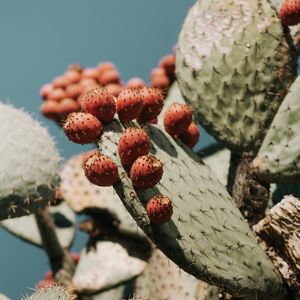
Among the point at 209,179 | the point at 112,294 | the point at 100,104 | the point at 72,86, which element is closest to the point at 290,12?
the point at 209,179

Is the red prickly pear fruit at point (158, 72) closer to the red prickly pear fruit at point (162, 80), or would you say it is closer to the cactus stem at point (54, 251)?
the red prickly pear fruit at point (162, 80)

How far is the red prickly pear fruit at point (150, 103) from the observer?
149 centimetres

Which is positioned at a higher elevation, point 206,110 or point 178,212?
point 206,110

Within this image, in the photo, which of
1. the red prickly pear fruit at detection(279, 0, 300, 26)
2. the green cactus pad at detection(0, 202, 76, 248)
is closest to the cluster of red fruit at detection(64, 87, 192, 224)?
the red prickly pear fruit at detection(279, 0, 300, 26)

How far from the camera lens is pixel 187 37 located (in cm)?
186

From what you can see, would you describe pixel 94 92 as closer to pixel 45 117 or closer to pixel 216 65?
pixel 216 65

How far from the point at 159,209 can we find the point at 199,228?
0.45ft

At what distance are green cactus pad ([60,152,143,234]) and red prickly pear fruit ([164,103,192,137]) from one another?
0.76 meters

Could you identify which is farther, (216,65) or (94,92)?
(216,65)

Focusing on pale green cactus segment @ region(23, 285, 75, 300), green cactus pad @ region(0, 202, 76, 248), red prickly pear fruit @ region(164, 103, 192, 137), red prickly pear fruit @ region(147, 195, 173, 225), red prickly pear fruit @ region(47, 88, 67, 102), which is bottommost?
pale green cactus segment @ region(23, 285, 75, 300)

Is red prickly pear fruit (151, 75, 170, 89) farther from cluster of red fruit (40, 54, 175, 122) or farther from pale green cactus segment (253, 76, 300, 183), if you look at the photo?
pale green cactus segment (253, 76, 300, 183)

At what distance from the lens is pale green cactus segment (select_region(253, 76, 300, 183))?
1521mm

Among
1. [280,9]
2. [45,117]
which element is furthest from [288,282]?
[45,117]

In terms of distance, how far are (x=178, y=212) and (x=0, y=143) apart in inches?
19.3
